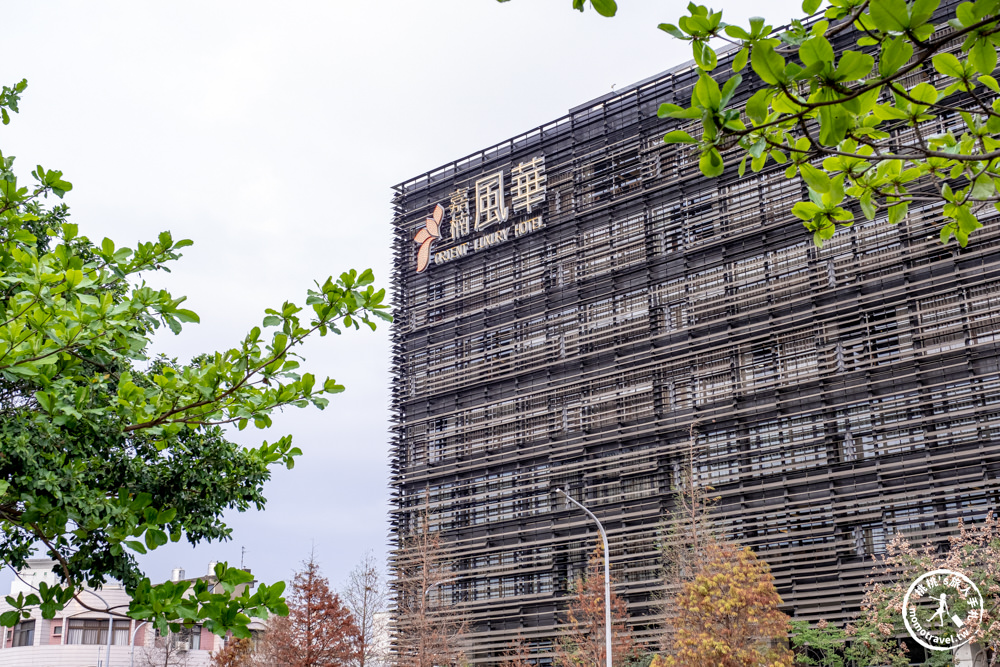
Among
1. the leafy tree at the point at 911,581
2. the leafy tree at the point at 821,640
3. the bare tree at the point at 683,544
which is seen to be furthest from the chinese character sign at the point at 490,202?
the leafy tree at the point at 911,581

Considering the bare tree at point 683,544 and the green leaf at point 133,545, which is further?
the bare tree at point 683,544

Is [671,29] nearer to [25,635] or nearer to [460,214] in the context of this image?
[460,214]

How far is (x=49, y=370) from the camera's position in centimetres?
443

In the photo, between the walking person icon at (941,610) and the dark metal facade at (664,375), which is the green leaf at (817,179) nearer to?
the walking person icon at (941,610)

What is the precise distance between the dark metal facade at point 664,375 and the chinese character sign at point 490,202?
468 mm

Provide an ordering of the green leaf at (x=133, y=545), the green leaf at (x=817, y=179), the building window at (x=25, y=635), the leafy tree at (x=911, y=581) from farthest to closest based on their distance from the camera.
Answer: the building window at (x=25, y=635) < the leafy tree at (x=911, y=581) < the green leaf at (x=133, y=545) < the green leaf at (x=817, y=179)

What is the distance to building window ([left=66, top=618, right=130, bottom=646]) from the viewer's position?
5750 centimetres

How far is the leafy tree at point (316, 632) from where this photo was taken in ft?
109

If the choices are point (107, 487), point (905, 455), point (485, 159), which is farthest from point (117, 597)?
point (107, 487)

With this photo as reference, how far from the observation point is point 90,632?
191 ft

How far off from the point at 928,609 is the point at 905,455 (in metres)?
6.19

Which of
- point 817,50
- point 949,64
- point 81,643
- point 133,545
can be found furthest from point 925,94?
point 81,643

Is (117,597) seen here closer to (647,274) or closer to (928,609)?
(647,274)

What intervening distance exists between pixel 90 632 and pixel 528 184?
41.0 meters
